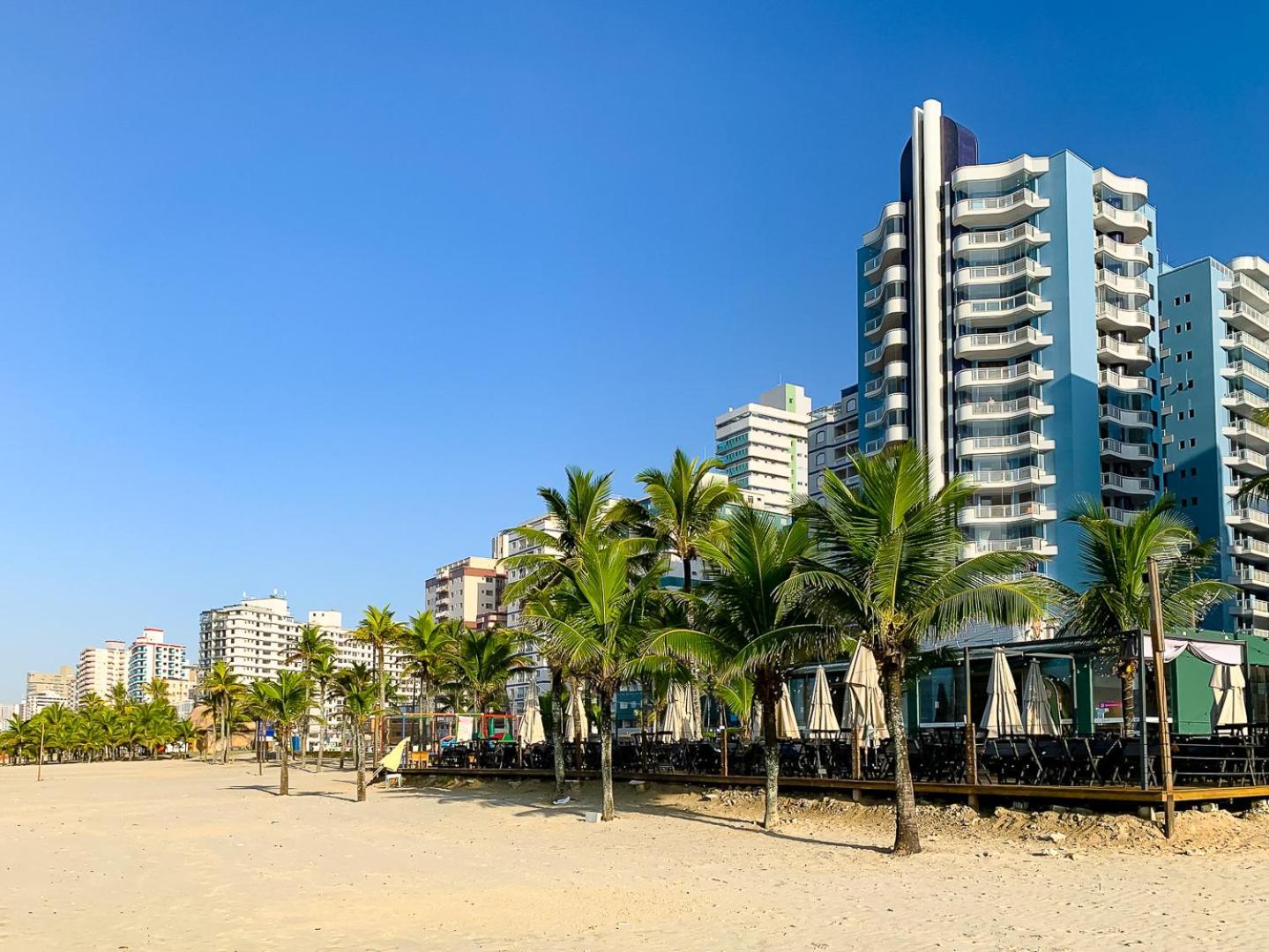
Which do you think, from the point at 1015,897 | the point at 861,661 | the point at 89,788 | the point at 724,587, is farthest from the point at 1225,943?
the point at 89,788

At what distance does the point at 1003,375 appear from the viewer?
6912 centimetres

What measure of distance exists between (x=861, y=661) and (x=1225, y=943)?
8.32m

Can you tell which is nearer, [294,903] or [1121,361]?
[294,903]

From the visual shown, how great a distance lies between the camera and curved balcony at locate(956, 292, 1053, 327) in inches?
2717

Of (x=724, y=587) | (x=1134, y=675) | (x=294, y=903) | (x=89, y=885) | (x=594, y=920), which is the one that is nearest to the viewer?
(x=594, y=920)

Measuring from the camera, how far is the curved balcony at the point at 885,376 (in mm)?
72812

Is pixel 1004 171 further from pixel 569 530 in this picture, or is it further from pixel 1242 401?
pixel 569 530

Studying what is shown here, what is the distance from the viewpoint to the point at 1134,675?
27875mm

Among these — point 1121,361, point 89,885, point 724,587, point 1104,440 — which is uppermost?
point 1121,361

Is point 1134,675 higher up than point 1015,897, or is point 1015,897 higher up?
point 1134,675

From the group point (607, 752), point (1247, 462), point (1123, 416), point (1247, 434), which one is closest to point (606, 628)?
point (607, 752)

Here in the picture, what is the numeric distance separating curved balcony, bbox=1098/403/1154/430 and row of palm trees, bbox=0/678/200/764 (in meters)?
80.6

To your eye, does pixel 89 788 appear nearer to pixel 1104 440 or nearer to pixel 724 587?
pixel 724 587

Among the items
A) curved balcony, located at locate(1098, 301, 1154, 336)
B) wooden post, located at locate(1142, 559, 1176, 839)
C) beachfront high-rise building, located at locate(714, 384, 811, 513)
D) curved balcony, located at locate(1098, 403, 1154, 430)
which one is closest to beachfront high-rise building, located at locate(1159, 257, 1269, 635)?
curved balcony, located at locate(1098, 403, 1154, 430)
